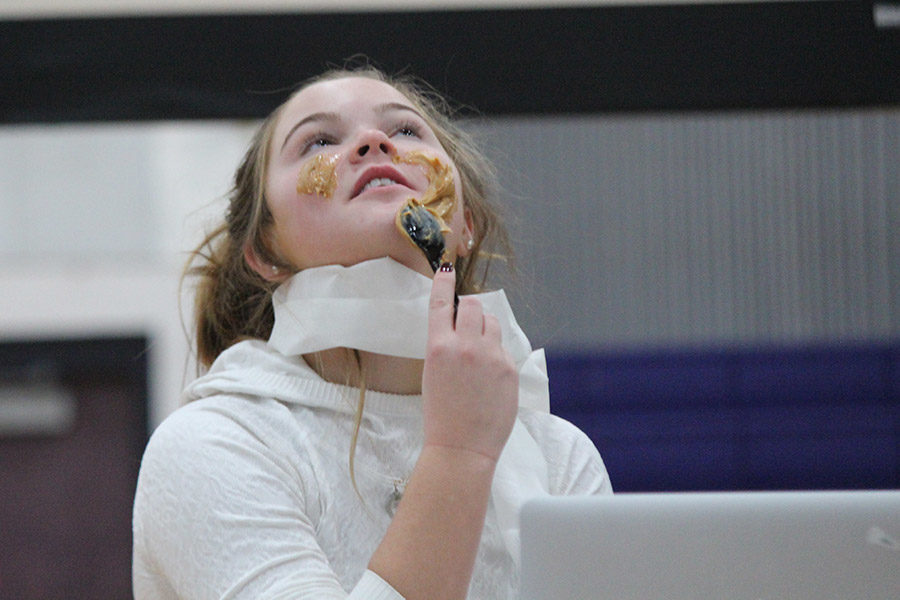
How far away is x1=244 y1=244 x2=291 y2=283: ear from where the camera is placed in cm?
125

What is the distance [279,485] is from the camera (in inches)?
39.3

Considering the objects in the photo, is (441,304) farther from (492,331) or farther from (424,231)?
(424,231)

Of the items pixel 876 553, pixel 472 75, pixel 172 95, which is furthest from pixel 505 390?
pixel 172 95

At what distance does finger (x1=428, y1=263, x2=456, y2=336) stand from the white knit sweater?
226 mm

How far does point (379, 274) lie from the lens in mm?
1118

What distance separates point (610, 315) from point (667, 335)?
0.28 m

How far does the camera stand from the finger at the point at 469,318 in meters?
0.94

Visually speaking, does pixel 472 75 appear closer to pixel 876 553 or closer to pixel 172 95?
pixel 172 95

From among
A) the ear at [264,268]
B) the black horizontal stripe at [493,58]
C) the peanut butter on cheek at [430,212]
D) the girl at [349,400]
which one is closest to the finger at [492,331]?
the girl at [349,400]

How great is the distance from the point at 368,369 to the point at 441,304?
10.1 inches

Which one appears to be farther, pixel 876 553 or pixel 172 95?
pixel 172 95

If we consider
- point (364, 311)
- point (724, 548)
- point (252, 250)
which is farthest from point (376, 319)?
point (724, 548)

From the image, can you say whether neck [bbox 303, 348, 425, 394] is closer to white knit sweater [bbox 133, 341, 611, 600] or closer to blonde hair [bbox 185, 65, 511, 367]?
white knit sweater [bbox 133, 341, 611, 600]

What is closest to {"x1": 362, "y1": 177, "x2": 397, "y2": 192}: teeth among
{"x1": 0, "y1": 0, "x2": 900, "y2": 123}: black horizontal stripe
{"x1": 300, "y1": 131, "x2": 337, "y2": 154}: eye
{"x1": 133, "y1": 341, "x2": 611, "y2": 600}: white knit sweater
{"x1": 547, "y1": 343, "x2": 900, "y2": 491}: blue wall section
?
{"x1": 300, "y1": 131, "x2": 337, "y2": 154}: eye
